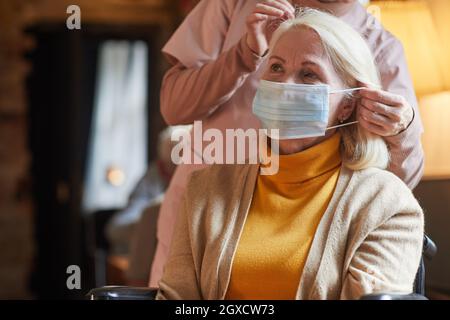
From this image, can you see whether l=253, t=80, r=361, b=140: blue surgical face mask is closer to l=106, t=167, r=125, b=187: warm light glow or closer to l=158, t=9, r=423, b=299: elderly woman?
l=158, t=9, r=423, b=299: elderly woman

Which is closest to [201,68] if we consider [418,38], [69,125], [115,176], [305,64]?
[305,64]

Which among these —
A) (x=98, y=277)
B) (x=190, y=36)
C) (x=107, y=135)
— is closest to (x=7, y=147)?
(x=107, y=135)

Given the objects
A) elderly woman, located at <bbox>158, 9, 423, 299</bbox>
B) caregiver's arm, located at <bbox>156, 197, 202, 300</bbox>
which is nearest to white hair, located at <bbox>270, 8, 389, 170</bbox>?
elderly woman, located at <bbox>158, 9, 423, 299</bbox>

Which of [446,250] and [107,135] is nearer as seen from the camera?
[446,250]

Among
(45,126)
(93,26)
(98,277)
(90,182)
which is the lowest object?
(98,277)

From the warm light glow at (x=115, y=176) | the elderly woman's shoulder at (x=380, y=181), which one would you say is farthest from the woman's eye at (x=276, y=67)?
the warm light glow at (x=115, y=176)

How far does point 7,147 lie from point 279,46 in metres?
4.58

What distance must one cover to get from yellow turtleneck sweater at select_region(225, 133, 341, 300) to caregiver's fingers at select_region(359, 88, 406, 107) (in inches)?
3.5

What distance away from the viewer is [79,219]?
5.92 meters

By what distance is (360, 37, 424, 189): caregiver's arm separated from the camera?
155 cm

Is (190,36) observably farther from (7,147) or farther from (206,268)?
(7,147)

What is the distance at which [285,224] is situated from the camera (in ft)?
5.09

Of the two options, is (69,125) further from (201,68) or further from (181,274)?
(181,274)

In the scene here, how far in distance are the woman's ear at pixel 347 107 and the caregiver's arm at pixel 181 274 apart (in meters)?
0.33
